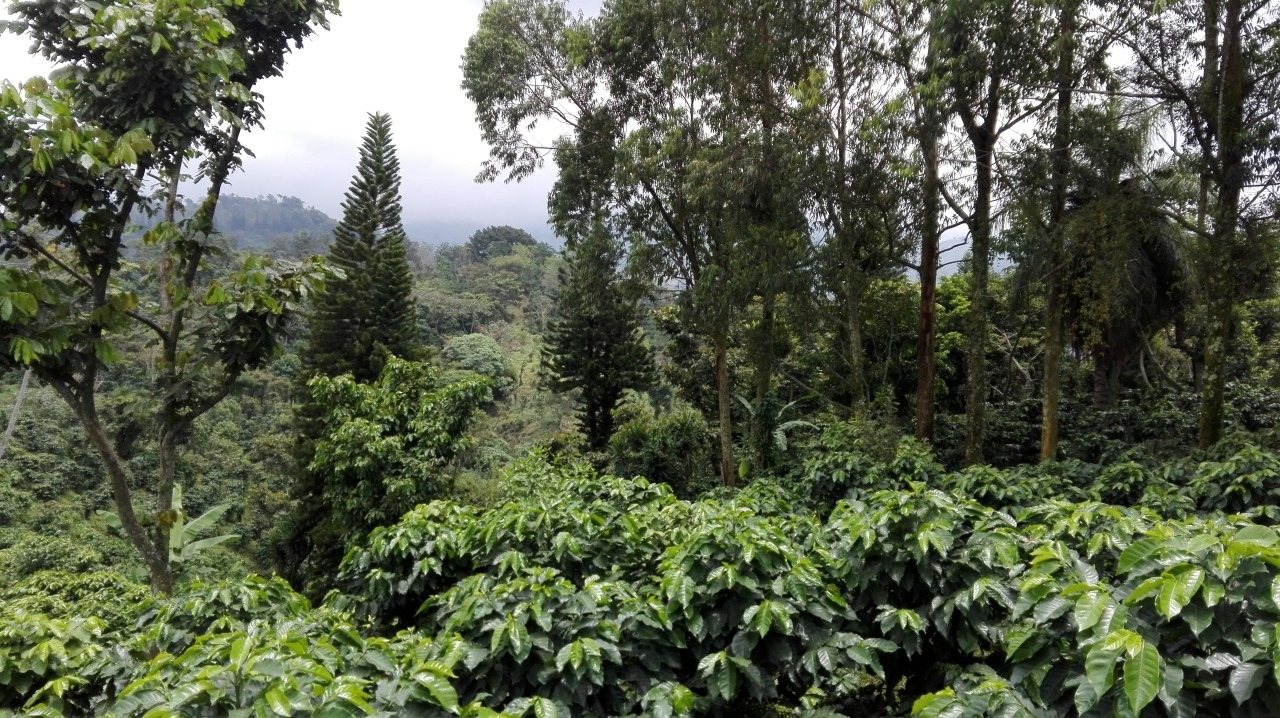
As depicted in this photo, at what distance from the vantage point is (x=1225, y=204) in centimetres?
554

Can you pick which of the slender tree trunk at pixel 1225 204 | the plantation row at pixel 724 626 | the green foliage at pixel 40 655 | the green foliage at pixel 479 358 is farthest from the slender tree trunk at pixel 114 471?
the green foliage at pixel 479 358

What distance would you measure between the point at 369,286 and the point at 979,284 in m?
11.1

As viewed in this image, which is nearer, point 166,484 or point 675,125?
point 166,484

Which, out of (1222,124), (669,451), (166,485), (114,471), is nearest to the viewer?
(114,471)

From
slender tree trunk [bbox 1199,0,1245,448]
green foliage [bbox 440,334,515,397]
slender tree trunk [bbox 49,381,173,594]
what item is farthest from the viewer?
green foliage [bbox 440,334,515,397]

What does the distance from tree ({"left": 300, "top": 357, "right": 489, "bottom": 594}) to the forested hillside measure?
55 mm

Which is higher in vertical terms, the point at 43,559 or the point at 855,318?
the point at 855,318

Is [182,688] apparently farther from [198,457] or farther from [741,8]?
[198,457]

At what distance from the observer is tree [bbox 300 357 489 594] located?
724 centimetres

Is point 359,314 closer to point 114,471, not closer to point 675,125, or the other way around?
point 675,125

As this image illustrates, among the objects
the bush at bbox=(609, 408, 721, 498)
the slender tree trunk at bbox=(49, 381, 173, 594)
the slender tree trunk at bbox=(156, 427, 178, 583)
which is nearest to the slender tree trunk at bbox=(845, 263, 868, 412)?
the bush at bbox=(609, 408, 721, 498)

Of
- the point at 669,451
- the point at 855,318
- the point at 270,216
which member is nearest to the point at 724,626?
the point at 855,318

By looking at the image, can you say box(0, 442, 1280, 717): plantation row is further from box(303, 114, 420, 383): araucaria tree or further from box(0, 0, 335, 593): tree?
box(303, 114, 420, 383): araucaria tree

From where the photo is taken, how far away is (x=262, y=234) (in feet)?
307
